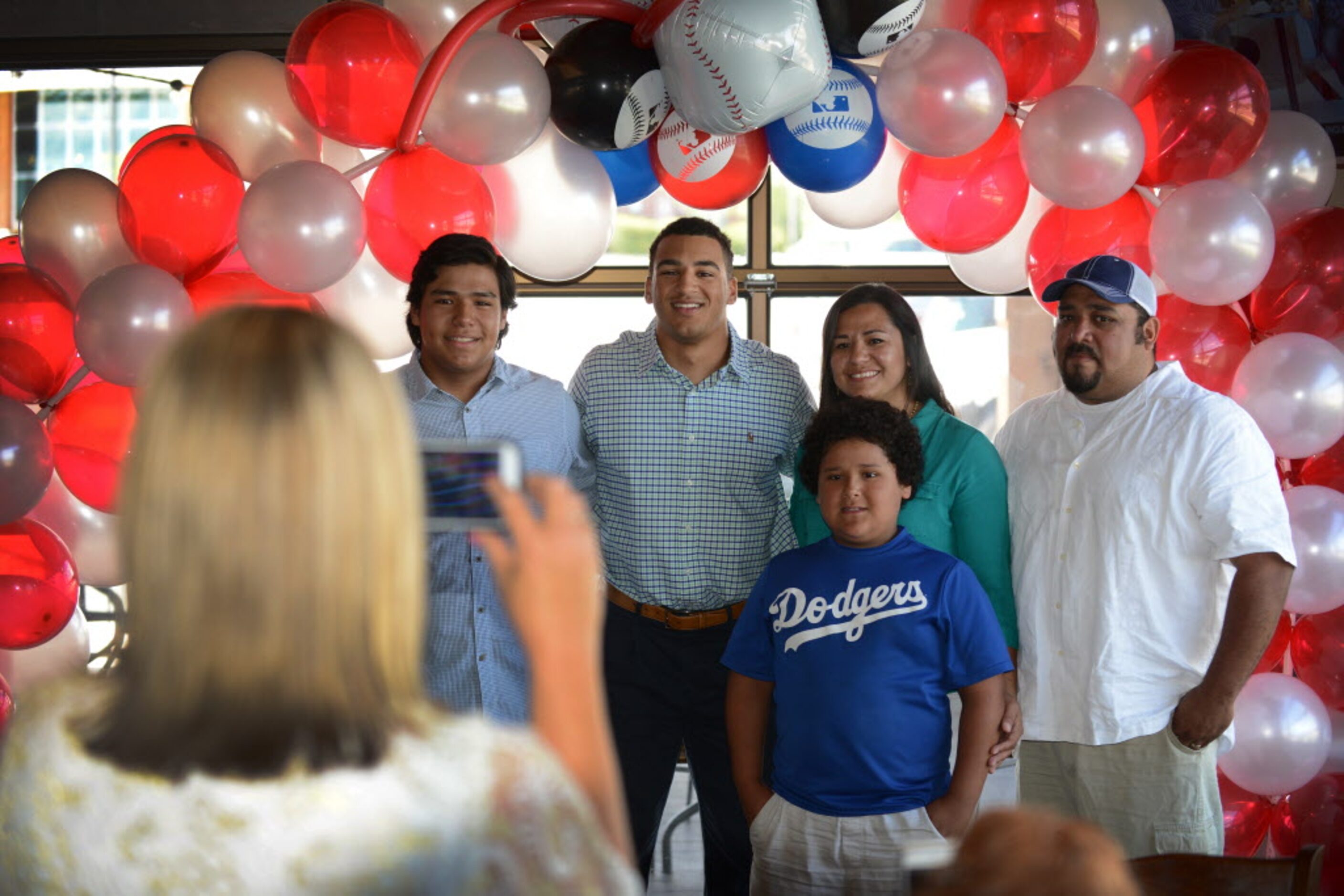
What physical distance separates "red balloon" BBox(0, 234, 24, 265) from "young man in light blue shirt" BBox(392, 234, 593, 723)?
103 cm

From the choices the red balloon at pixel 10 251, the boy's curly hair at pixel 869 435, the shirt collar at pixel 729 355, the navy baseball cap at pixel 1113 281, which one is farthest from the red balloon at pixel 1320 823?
the red balloon at pixel 10 251

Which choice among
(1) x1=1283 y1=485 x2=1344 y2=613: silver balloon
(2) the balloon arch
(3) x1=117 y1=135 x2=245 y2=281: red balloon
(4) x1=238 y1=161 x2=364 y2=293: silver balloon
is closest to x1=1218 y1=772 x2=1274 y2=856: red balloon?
(2) the balloon arch

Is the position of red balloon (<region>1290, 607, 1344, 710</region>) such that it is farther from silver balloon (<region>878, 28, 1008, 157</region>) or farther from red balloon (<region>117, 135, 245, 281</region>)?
red balloon (<region>117, 135, 245, 281</region>)

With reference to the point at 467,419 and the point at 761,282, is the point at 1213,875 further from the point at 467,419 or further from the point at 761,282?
the point at 761,282

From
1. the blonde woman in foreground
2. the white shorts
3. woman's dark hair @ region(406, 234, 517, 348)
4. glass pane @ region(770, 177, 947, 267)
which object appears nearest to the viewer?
the blonde woman in foreground

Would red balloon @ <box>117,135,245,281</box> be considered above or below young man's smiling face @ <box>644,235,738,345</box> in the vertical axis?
above

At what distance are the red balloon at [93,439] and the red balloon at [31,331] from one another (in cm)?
8

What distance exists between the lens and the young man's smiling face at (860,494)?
2.18 metres

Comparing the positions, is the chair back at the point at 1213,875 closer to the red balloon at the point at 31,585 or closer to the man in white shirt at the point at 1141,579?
the man in white shirt at the point at 1141,579

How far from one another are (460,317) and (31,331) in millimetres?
876

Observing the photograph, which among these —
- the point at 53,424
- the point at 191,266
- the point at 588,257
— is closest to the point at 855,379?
the point at 588,257

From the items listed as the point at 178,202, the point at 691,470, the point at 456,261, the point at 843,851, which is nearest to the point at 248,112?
the point at 178,202

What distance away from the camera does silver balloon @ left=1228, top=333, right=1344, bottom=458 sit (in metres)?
2.69

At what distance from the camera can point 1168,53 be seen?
9.42 ft
